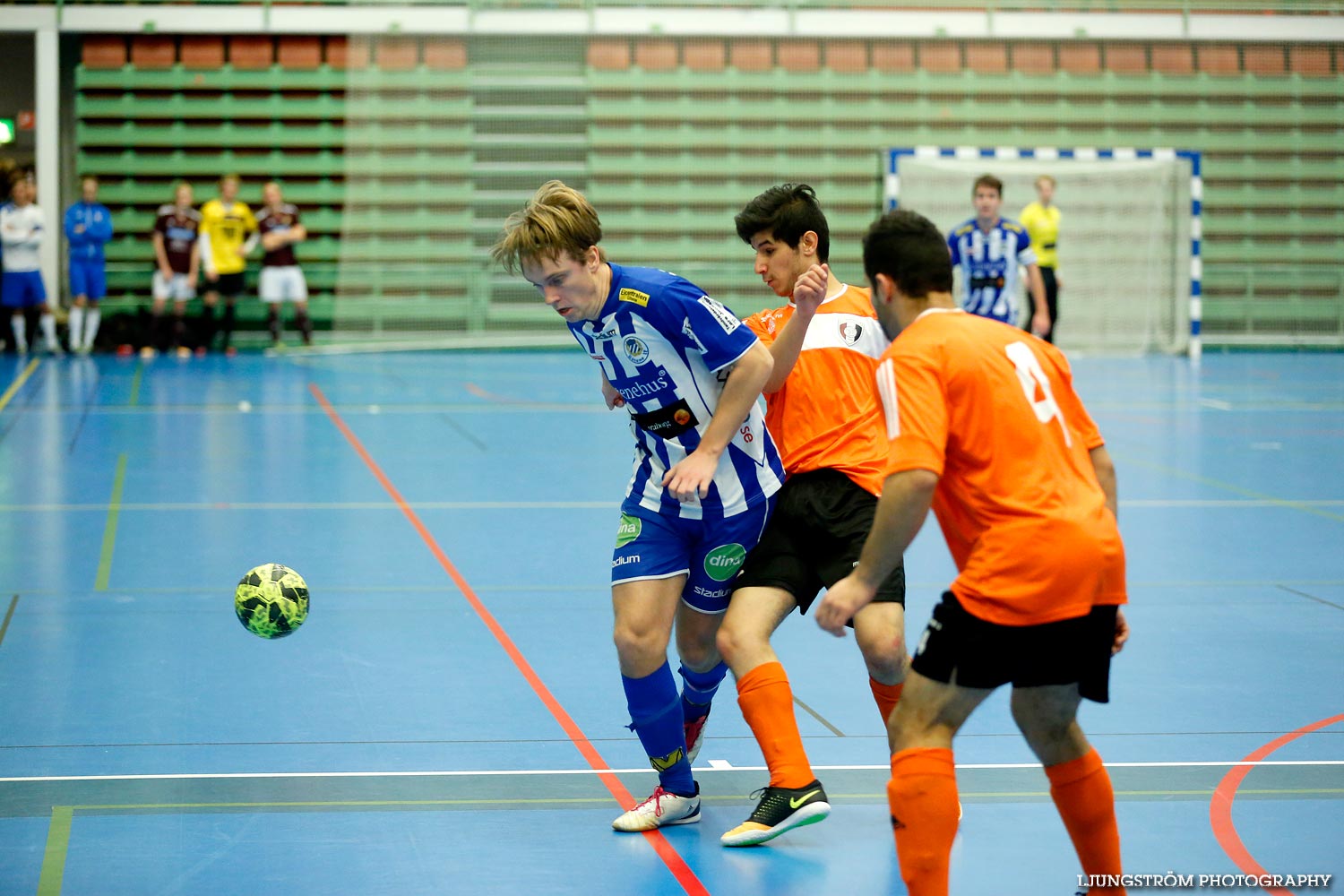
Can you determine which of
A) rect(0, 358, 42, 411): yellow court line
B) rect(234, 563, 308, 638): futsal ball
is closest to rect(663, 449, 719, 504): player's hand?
rect(234, 563, 308, 638): futsal ball

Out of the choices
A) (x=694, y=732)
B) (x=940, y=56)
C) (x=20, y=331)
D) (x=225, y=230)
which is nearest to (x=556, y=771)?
(x=694, y=732)

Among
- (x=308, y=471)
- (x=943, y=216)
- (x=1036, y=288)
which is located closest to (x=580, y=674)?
(x=308, y=471)

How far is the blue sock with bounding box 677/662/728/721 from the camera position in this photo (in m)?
4.30

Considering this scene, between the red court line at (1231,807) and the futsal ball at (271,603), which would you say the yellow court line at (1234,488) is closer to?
the red court line at (1231,807)

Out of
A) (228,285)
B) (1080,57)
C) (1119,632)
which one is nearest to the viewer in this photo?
(1119,632)

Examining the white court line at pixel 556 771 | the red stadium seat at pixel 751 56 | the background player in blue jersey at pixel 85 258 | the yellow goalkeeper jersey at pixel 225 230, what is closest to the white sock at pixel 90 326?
the background player in blue jersey at pixel 85 258

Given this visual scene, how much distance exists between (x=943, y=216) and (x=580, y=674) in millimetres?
16173

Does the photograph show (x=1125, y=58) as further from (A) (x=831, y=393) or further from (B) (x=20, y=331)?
(A) (x=831, y=393)

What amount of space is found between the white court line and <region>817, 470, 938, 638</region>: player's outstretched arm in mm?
1575

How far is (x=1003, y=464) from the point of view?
10.2 feet

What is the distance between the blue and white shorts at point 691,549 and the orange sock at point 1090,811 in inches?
42.7

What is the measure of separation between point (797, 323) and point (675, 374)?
352 mm

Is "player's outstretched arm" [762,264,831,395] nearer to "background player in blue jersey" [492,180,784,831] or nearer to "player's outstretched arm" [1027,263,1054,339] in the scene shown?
"background player in blue jersey" [492,180,784,831]

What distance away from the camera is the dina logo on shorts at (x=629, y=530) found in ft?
13.1
